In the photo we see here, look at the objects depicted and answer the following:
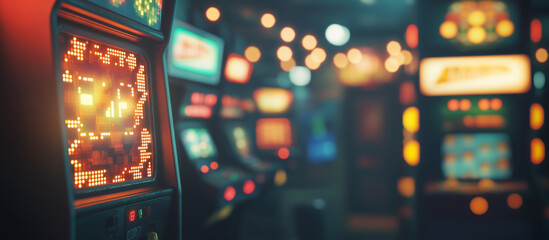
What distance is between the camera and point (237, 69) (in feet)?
14.1

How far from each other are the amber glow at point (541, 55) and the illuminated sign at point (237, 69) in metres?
2.59

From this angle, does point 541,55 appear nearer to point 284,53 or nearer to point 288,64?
point 284,53

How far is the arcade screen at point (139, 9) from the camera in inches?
53.7

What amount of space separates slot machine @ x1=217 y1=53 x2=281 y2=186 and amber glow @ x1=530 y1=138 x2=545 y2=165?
235cm


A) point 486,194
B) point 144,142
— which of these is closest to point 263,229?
point 486,194

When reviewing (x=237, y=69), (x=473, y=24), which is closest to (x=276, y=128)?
(x=237, y=69)

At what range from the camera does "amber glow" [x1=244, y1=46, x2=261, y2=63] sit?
5750 mm

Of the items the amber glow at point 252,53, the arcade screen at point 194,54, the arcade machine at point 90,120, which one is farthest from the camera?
the amber glow at point 252,53

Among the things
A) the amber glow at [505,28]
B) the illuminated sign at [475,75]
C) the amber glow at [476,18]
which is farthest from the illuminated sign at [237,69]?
the amber glow at [505,28]

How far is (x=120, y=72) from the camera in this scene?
59.4 inches

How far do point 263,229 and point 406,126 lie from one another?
328 cm

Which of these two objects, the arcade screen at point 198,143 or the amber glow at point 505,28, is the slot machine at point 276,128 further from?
the amber glow at point 505,28

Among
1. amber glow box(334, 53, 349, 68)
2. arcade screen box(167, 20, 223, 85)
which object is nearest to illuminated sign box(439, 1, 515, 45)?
arcade screen box(167, 20, 223, 85)

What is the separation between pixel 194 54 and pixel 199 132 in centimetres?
67
